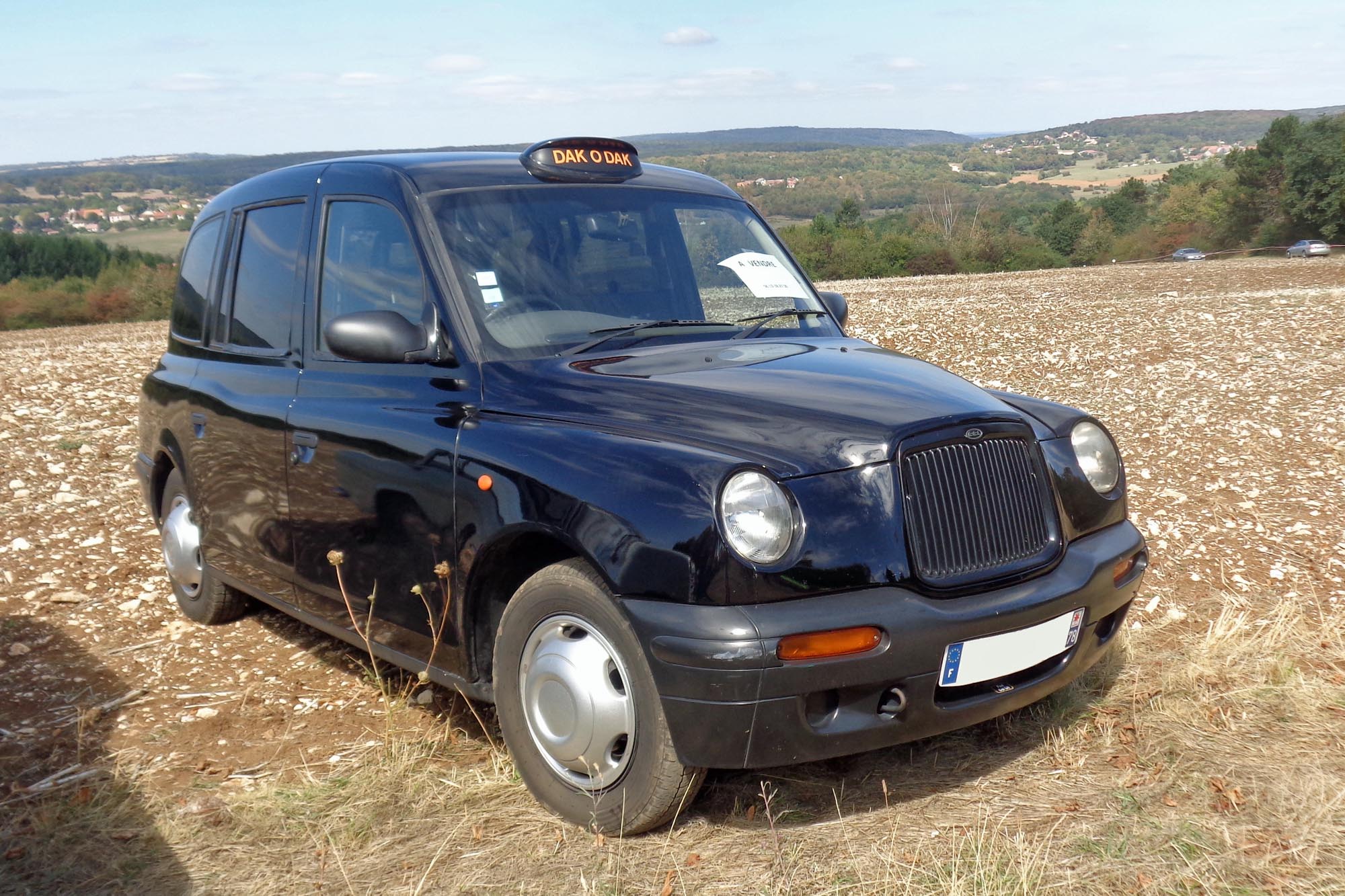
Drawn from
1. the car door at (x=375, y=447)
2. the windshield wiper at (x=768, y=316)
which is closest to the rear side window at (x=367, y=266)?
the car door at (x=375, y=447)

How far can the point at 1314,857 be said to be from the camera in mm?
3207

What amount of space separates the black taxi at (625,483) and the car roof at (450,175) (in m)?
0.02

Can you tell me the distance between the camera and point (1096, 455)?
3.89 meters

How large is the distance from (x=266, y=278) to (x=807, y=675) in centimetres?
320

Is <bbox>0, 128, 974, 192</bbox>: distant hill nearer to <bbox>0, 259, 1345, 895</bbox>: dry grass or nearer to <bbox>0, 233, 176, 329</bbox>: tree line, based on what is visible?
<bbox>0, 233, 176, 329</bbox>: tree line

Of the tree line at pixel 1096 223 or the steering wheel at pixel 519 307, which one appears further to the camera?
the tree line at pixel 1096 223

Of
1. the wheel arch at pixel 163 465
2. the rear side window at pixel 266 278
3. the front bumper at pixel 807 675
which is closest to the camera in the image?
the front bumper at pixel 807 675

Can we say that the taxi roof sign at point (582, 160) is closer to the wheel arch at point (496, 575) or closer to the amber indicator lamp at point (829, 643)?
the wheel arch at point (496, 575)

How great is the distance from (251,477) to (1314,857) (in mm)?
3939

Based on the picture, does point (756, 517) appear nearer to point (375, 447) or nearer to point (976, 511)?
point (976, 511)

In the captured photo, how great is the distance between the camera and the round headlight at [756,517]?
2980 mm

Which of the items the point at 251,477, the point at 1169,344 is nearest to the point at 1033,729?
the point at 251,477

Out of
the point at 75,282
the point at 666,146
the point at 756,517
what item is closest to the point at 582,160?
the point at 756,517

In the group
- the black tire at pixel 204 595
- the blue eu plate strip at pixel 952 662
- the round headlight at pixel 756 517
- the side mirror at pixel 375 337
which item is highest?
the side mirror at pixel 375 337
